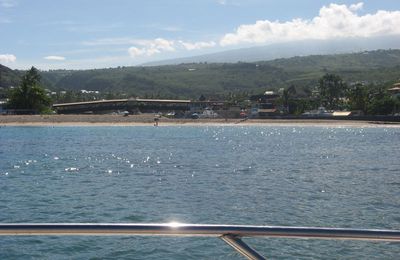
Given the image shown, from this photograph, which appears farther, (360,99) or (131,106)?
(131,106)

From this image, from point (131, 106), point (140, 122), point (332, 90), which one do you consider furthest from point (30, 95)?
point (332, 90)

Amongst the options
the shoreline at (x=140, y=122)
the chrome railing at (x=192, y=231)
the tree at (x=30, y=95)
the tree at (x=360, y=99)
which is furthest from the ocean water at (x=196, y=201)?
the tree at (x=360, y=99)

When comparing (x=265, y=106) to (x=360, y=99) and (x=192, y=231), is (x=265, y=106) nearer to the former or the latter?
(x=360, y=99)

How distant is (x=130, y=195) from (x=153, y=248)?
8537 millimetres

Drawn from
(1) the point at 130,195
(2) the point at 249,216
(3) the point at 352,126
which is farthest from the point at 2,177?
(3) the point at 352,126

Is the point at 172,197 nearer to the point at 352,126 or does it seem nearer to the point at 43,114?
the point at 352,126

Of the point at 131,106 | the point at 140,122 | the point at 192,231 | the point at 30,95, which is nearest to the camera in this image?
the point at 192,231

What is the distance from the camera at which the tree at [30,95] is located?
120 m

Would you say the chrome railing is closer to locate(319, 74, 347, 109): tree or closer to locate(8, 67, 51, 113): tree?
locate(8, 67, 51, 113): tree

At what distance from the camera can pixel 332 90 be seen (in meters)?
→ 163

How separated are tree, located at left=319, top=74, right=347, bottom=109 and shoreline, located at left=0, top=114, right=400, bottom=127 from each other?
37421 millimetres

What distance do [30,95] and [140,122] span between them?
24.4 m

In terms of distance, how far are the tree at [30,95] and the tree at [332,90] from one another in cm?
8091

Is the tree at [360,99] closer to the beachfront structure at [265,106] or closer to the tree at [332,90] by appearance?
the tree at [332,90]
